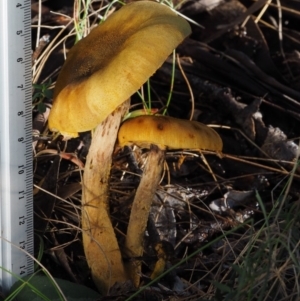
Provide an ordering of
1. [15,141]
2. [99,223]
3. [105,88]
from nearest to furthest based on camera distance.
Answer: [105,88] → [15,141] → [99,223]

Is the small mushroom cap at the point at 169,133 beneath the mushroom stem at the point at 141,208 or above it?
above

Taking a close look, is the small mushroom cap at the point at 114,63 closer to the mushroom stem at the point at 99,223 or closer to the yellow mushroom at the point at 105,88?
the yellow mushroom at the point at 105,88

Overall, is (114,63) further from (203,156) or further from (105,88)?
(203,156)

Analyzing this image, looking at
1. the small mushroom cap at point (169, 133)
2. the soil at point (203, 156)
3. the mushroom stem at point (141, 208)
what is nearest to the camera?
the small mushroom cap at point (169, 133)

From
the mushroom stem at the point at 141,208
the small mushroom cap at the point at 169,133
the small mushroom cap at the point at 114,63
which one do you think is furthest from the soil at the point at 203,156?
the small mushroom cap at the point at 114,63

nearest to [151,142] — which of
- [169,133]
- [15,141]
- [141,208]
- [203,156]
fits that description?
[169,133]

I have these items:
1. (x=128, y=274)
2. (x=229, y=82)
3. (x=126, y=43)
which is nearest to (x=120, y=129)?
(x=126, y=43)
